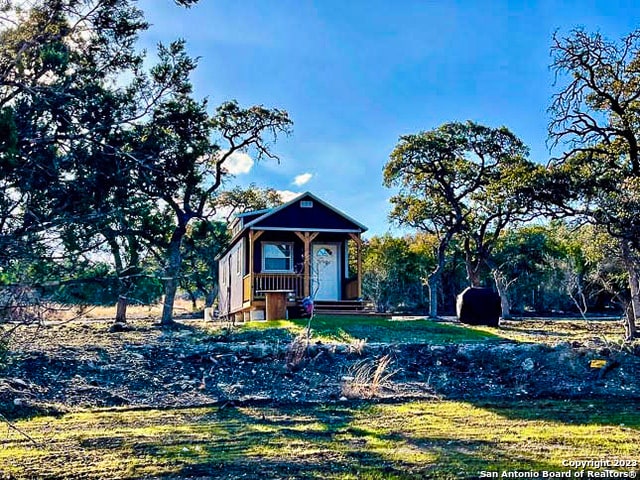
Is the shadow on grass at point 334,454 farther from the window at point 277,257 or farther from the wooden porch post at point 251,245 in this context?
the window at point 277,257

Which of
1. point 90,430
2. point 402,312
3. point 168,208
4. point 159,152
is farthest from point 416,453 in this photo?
point 402,312

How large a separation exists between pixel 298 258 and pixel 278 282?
1.46 metres

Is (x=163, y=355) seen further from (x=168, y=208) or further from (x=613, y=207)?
(x=613, y=207)

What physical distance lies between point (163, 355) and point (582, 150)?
9295 mm

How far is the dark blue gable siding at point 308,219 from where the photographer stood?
2003 cm

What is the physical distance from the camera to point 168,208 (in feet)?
49.5

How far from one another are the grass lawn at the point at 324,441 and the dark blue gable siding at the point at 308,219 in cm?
1221

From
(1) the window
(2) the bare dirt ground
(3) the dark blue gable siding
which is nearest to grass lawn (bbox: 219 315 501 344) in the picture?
(2) the bare dirt ground

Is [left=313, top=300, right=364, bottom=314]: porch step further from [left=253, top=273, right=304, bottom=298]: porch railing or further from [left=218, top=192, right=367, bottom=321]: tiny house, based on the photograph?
[left=253, top=273, right=304, bottom=298]: porch railing

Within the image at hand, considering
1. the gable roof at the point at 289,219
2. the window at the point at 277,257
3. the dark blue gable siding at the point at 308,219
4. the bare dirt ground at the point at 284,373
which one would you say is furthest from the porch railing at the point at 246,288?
the bare dirt ground at the point at 284,373

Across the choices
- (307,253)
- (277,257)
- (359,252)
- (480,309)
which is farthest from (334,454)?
(277,257)

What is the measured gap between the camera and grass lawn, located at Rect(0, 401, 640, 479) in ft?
16.5

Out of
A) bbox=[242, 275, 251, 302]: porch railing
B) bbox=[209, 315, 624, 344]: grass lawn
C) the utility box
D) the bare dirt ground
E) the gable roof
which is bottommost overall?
the bare dirt ground

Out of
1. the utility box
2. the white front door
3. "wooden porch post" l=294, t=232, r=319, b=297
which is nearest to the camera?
the utility box
